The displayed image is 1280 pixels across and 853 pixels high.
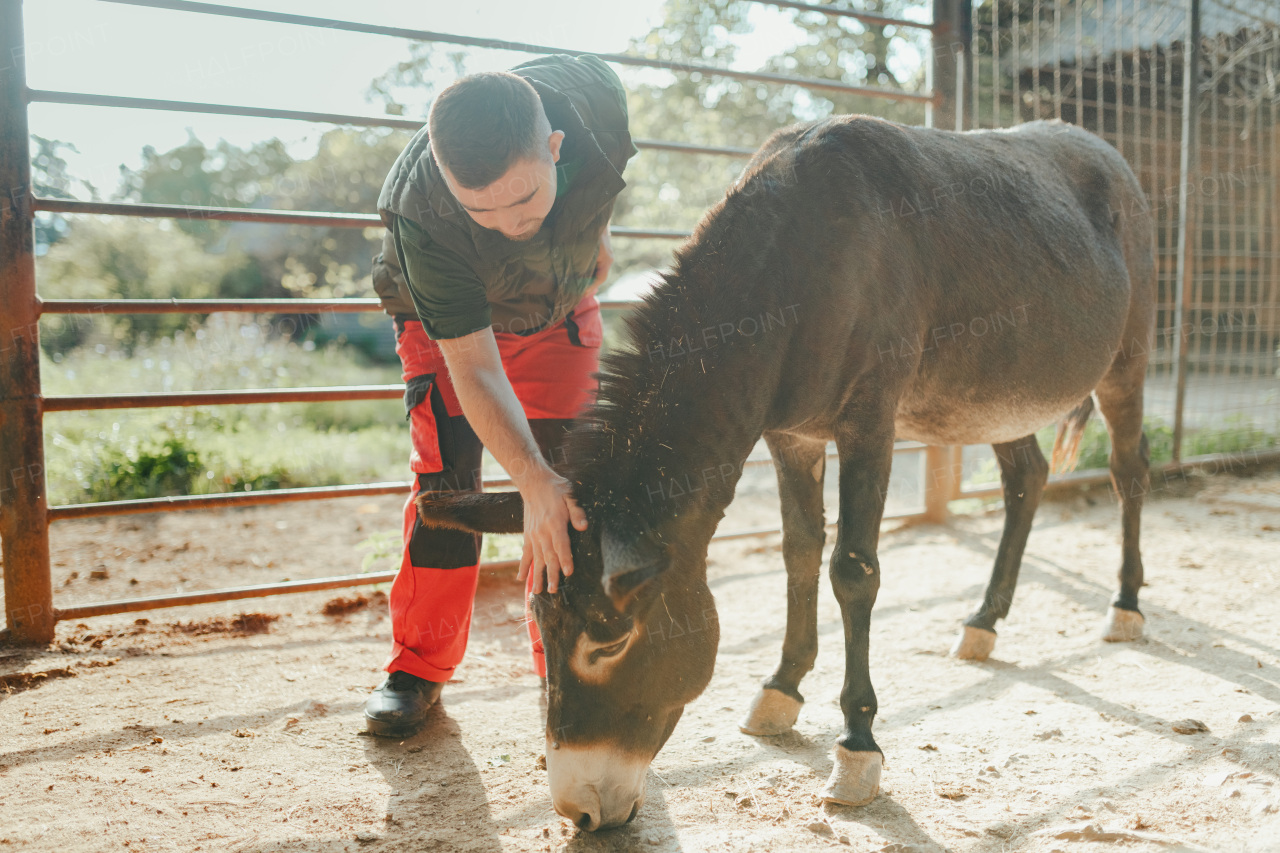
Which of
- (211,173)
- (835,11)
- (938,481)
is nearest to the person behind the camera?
(835,11)

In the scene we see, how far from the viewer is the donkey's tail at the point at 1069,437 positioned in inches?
155

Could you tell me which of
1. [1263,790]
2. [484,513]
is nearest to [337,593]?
[484,513]

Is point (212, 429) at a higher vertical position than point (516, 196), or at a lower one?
lower

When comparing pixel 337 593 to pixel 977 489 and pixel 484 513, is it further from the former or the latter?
pixel 977 489

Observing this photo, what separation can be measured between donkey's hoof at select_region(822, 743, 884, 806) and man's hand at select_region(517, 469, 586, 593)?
38.2 inches

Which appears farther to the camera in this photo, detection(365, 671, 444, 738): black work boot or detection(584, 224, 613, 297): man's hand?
detection(584, 224, 613, 297): man's hand

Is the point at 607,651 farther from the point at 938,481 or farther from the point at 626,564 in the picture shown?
the point at 938,481

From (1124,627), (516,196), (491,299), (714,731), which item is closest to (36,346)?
(491,299)

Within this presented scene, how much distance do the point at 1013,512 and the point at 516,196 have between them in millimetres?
2627

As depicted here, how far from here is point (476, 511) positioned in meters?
1.91

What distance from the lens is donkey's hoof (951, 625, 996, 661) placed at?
3.18 m

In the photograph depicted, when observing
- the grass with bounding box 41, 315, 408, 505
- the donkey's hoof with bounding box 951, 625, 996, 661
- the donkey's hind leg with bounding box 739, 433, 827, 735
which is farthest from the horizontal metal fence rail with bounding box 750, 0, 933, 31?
the grass with bounding box 41, 315, 408, 505

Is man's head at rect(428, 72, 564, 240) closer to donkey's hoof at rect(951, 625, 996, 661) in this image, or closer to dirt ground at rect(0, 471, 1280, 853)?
dirt ground at rect(0, 471, 1280, 853)

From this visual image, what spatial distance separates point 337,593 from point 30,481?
1403mm
